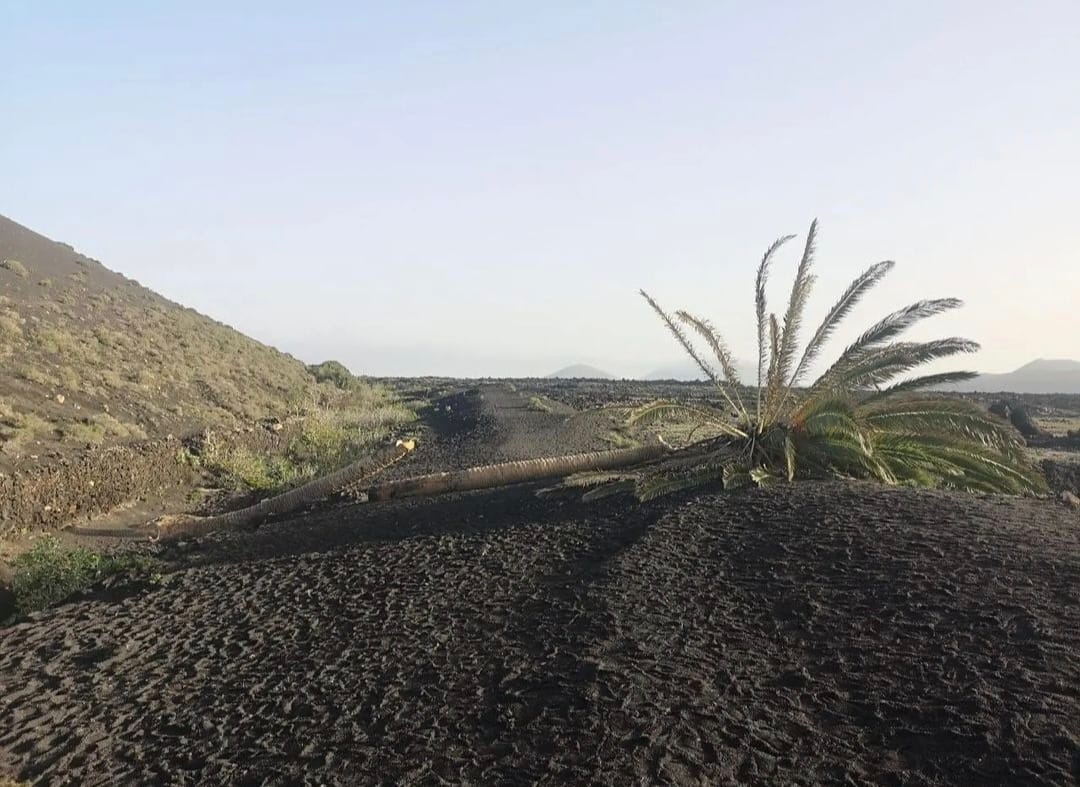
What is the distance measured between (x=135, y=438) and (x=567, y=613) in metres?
15.0

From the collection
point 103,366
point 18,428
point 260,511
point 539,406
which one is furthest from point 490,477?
point 539,406

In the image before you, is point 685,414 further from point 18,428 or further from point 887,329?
point 18,428

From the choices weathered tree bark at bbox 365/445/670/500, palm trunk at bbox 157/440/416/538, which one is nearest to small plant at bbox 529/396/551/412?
palm trunk at bbox 157/440/416/538

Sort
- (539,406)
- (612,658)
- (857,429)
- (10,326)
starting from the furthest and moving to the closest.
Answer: (539,406) < (10,326) < (857,429) < (612,658)

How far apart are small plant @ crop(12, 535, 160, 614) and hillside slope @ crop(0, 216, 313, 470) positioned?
4218mm

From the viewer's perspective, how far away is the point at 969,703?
4195 millimetres

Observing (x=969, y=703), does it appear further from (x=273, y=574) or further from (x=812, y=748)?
(x=273, y=574)

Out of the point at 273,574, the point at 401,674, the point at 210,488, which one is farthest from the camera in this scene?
the point at 210,488

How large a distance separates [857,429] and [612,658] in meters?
5.18

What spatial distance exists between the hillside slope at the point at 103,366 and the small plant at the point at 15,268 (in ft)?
0.16

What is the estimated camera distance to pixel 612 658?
5449 millimetres

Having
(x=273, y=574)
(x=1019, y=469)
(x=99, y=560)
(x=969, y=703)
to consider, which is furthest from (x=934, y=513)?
(x=99, y=560)

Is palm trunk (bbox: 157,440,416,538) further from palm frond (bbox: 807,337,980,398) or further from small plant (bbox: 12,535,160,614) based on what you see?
palm frond (bbox: 807,337,980,398)

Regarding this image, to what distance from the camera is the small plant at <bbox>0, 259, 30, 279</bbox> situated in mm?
29798
